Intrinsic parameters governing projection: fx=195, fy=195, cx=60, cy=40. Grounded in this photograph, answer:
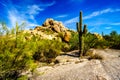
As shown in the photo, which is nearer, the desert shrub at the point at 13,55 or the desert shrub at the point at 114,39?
the desert shrub at the point at 13,55

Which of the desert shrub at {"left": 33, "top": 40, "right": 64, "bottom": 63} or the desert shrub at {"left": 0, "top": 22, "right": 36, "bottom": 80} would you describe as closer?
the desert shrub at {"left": 0, "top": 22, "right": 36, "bottom": 80}

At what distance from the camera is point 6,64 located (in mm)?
8070

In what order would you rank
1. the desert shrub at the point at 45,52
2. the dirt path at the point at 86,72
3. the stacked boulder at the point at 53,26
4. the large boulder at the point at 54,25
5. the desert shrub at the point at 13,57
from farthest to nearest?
1. the large boulder at the point at 54,25
2. the stacked boulder at the point at 53,26
3. the desert shrub at the point at 45,52
4. the dirt path at the point at 86,72
5. the desert shrub at the point at 13,57

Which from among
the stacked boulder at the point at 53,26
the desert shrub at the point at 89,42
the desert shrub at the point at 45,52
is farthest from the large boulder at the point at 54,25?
the desert shrub at the point at 45,52

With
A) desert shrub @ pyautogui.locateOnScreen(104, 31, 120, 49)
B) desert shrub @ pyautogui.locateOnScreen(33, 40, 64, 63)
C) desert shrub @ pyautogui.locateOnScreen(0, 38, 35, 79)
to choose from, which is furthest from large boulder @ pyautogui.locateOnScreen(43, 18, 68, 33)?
desert shrub @ pyautogui.locateOnScreen(0, 38, 35, 79)

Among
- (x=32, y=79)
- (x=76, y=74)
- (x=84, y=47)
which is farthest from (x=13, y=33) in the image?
(x=84, y=47)

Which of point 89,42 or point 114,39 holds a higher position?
point 114,39

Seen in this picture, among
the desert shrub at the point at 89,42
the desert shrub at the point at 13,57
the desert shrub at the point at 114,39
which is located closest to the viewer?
the desert shrub at the point at 13,57

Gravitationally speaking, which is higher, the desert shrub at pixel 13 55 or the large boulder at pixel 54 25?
the large boulder at pixel 54 25

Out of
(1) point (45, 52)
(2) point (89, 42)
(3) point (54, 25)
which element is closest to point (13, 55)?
(1) point (45, 52)

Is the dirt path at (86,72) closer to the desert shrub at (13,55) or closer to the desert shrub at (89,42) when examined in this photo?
the desert shrub at (13,55)

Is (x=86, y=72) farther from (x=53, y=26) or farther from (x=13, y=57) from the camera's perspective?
(x=53, y=26)

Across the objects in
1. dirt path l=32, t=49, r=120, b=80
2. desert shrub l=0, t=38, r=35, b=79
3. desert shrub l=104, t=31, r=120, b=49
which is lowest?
dirt path l=32, t=49, r=120, b=80

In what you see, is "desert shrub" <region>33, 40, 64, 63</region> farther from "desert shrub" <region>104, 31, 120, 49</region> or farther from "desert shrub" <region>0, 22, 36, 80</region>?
"desert shrub" <region>104, 31, 120, 49</region>
